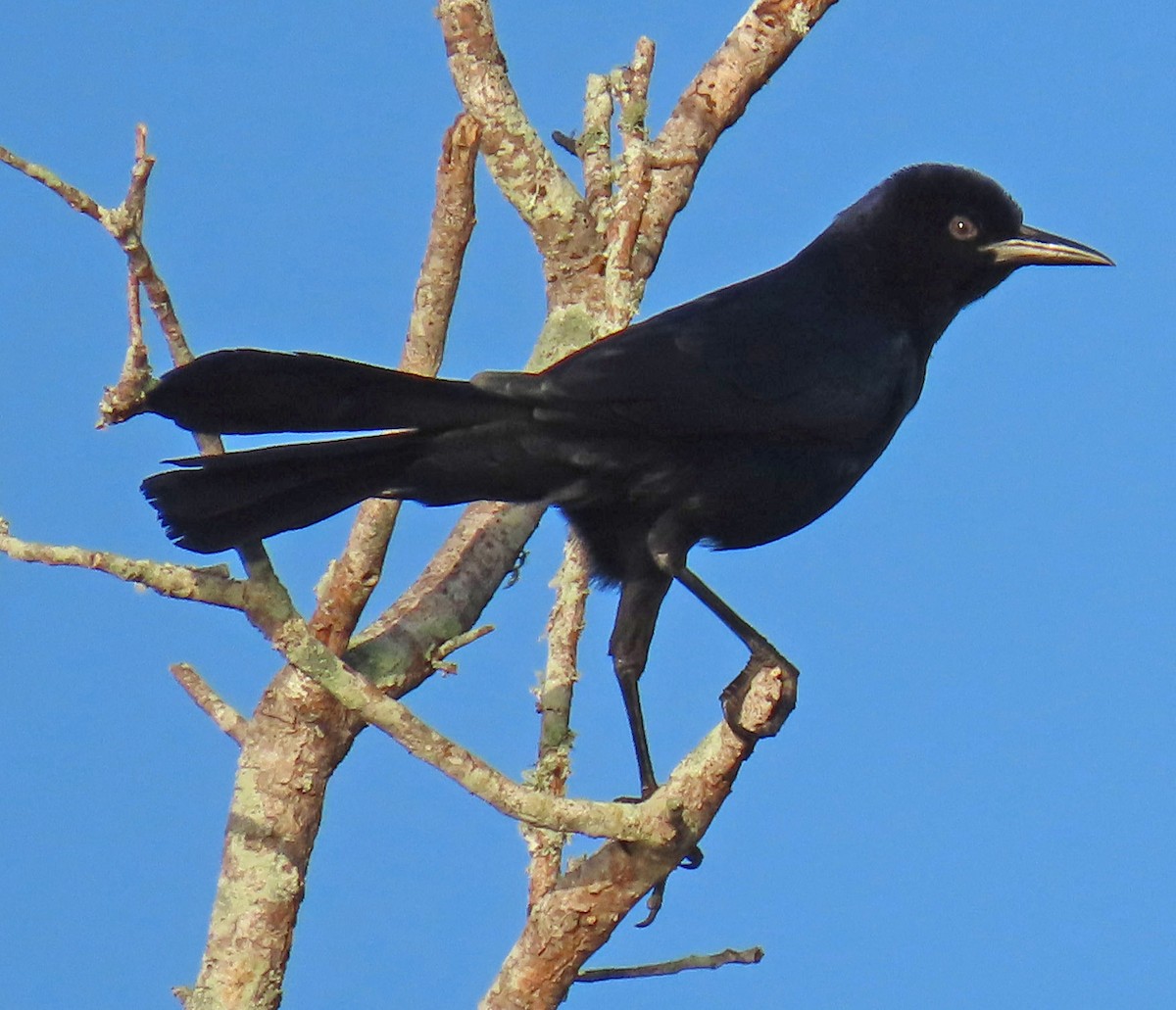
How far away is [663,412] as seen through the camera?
4.18 metres

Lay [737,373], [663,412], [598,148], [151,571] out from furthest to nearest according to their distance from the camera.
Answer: [598,148] < [737,373] < [663,412] < [151,571]

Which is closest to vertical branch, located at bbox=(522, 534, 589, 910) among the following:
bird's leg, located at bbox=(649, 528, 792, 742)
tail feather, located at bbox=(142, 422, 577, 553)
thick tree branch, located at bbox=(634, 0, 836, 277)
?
bird's leg, located at bbox=(649, 528, 792, 742)

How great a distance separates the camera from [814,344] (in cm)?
461

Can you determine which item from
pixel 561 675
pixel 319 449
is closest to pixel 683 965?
pixel 561 675

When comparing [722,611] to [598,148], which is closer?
[722,611]

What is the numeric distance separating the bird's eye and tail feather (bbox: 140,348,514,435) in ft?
5.84

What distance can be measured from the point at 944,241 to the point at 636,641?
5.23 ft

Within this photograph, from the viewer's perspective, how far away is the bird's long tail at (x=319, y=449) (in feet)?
12.0

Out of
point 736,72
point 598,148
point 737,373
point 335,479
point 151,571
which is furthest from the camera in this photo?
point 736,72

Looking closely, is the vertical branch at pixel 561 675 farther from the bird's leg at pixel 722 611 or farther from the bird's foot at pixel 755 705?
the bird's foot at pixel 755 705

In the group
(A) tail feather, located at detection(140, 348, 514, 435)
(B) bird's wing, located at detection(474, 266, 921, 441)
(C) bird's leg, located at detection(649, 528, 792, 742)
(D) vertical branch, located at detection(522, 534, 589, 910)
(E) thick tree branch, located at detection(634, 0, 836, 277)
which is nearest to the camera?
(A) tail feather, located at detection(140, 348, 514, 435)

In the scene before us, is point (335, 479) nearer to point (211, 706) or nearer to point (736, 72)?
point (211, 706)

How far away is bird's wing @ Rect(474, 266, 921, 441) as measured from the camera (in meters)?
4.10

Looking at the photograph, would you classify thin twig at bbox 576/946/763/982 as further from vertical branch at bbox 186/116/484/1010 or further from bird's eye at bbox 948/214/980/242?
bird's eye at bbox 948/214/980/242
